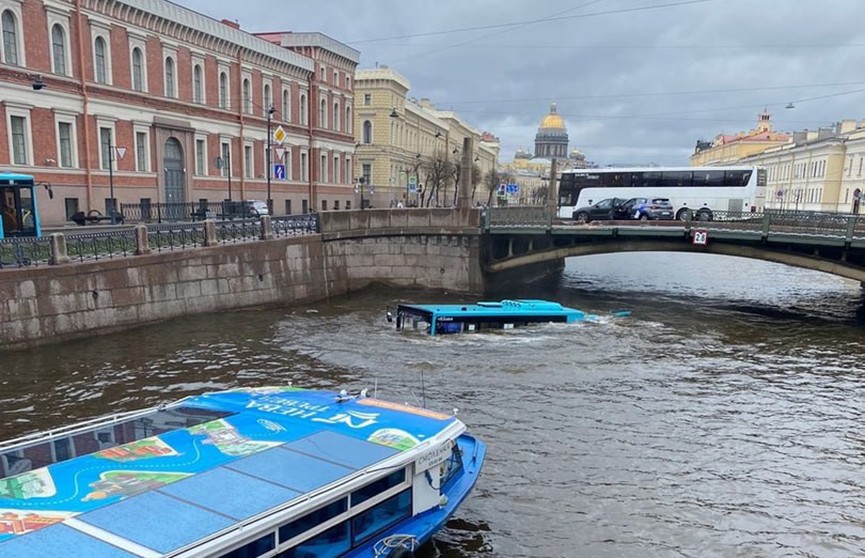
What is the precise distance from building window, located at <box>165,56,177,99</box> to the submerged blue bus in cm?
1819

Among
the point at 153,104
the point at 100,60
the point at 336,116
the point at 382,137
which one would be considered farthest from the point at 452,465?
the point at 382,137

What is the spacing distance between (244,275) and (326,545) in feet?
61.8

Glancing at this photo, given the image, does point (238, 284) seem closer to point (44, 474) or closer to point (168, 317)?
point (168, 317)

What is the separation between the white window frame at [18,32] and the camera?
2724 centimetres

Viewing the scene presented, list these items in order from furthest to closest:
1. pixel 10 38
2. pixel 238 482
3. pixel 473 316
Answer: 1. pixel 10 38
2. pixel 473 316
3. pixel 238 482

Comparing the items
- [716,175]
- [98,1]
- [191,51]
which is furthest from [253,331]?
[716,175]

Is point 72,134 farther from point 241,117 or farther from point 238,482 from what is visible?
point 238,482

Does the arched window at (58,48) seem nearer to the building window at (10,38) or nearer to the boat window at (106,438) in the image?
the building window at (10,38)

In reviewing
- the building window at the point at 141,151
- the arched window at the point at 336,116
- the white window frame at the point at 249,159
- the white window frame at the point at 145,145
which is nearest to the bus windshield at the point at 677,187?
the white window frame at the point at 249,159

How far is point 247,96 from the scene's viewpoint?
145ft

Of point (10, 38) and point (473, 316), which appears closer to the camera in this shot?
point (473, 316)

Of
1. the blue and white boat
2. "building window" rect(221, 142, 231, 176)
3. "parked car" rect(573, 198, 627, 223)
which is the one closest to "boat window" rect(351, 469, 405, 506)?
the blue and white boat

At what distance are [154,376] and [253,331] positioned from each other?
543cm

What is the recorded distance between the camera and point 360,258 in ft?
98.3
